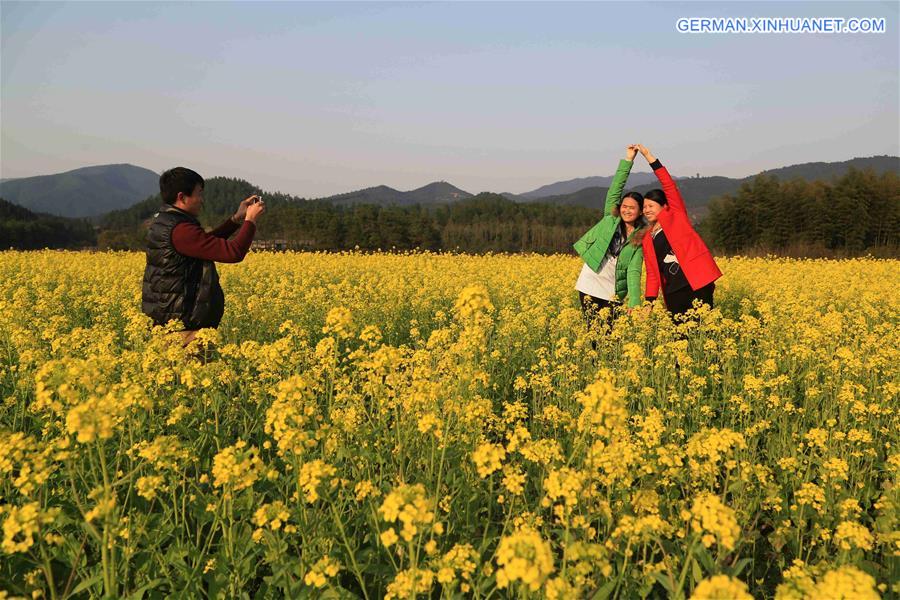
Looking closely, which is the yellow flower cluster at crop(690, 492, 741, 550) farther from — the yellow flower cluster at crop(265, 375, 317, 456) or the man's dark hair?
the man's dark hair

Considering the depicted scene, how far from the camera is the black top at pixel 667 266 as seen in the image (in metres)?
6.93

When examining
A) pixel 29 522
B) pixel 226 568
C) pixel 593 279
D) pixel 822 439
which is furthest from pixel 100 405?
pixel 593 279

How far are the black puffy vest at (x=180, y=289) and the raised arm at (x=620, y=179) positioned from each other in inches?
203

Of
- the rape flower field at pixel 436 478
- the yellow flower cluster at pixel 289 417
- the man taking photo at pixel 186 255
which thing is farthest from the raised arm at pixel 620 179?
the yellow flower cluster at pixel 289 417

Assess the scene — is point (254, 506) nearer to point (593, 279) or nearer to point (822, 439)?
point (822, 439)

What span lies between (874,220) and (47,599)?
61.7m

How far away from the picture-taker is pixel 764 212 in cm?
4994

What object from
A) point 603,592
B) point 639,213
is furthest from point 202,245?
point 639,213

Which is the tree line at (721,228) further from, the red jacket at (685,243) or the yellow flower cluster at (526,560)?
the yellow flower cluster at (526,560)

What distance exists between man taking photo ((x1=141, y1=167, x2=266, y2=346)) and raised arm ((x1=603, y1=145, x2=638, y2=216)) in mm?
4742

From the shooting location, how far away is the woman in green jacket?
685 centimetres

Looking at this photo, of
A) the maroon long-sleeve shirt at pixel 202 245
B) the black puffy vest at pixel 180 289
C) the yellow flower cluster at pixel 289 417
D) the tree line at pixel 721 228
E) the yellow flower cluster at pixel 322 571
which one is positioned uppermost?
the tree line at pixel 721 228

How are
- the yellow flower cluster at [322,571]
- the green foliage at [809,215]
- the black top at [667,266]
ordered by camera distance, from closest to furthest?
the yellow flower cluster at [322,571], the black top at [667,266], the green foliage at [809,215]

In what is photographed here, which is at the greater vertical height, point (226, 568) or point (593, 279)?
point (593, 279)
